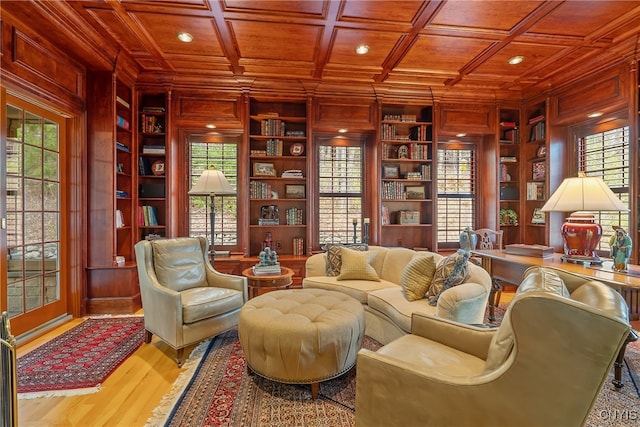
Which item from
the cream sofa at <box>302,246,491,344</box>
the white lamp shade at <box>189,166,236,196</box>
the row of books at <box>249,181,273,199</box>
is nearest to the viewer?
the cream sofa at <box>302,246,491,344</box>

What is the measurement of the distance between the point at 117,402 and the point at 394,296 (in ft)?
6.70

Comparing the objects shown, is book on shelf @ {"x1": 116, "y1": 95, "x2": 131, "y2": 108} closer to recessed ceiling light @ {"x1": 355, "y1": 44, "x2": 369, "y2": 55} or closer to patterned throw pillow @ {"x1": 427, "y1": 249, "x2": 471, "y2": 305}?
recessed ceiling light @ {"x1": 355, "y1": 44, "x2": 369, "y2": 55}

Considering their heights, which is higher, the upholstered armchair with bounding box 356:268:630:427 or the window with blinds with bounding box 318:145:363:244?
the window with blinds with bounding box 318:145:363:244

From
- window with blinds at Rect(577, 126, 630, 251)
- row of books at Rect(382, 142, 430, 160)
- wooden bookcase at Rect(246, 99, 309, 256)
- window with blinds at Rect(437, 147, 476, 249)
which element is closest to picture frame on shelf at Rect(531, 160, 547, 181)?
window with blinds at Rect(577, 126, 630, 251)

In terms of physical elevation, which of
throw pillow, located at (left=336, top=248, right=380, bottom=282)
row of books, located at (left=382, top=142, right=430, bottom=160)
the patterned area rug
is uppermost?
row of books, located at (left=382, top=142, right=430, bottom=160)

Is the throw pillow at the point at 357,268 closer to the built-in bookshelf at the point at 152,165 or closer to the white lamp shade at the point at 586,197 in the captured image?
the white lamp shade at the point at 586,197

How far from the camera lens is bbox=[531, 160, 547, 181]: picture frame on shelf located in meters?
4.36

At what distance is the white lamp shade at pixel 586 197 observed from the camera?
7.55ft

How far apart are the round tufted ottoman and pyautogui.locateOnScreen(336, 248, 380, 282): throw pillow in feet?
3.39

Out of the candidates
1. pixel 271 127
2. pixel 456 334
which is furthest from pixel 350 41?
pixel 456 334

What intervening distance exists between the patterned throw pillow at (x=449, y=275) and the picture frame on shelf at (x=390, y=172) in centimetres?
239

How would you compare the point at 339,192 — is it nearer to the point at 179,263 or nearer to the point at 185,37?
the point at 179,263

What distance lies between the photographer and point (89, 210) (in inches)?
134

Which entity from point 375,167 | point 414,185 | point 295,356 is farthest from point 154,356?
point 414,185
